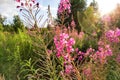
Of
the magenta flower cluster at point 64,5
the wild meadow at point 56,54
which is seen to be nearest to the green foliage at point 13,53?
the wild meadow at point 56,54

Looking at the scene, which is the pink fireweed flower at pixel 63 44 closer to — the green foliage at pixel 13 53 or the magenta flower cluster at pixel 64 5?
the magenta flower cluster at pixel 64 5

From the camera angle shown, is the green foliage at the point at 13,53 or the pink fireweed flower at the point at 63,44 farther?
the green foliage at the point at 13,53

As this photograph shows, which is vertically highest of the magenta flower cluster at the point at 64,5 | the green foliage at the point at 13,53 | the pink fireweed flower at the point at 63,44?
the magenta flower cluster at the point at 64,5

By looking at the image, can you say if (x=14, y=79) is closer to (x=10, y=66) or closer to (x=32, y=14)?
(x=10, y=66)

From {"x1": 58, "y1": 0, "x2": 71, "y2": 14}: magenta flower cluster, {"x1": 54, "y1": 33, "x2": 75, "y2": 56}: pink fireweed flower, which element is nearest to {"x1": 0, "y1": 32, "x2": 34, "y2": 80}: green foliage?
{"x1": 58, "y1": 0, "x2": 71, "y2": 14}: magenta flower cluster

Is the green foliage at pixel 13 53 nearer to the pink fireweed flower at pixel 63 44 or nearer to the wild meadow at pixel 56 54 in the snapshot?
the wild meadow at pixel 56 54

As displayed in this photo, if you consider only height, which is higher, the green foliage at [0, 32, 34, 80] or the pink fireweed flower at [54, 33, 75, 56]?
the pink fireweed flower at [54, 33, 75, 56]

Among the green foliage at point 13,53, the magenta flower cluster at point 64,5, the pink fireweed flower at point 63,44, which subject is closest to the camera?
the pink fireweed flower at point 63,44

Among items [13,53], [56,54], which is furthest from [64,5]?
[13,53]

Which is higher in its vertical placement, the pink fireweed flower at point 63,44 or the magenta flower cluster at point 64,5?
the magenta flower cluster at point 64,5

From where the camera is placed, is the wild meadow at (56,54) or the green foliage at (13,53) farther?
the green foliage at (13,53)

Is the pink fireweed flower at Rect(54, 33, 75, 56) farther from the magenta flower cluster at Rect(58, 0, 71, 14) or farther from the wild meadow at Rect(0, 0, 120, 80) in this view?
the magenta flower cluster at Rect(58, 0, 71, 14)

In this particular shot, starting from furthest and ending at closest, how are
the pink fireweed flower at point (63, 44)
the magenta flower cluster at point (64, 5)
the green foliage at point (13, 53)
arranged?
1. the green foliage at point (13, 53)
2. the magenta flower cluster at point (64, 5)
3. the pink fireweed flower at point (63, 44)

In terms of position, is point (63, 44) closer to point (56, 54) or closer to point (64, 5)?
point (56, 54)
